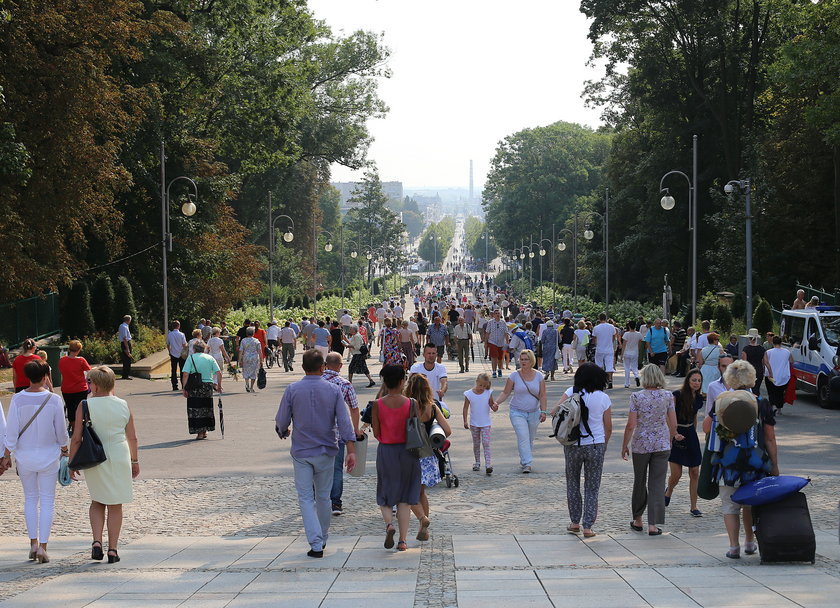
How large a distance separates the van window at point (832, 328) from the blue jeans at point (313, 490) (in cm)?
1623

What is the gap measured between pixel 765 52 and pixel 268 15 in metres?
23.0

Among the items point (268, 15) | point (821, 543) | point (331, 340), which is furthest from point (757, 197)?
point (821, 543)

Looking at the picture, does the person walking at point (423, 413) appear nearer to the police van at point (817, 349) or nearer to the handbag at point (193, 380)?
the handbag at point (193, 380)

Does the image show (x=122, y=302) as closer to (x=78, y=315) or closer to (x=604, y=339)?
(x=78, y=315)

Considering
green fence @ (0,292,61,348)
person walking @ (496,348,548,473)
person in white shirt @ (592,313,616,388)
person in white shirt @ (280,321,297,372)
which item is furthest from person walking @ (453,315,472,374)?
person walking @ (496,348,548,473)

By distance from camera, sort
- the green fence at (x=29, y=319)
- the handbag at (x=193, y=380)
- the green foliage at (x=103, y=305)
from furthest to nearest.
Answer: the green foliage at (x=103, y=305)
the green fence at (x=29, y=319)
the handbag at (x=193, y=380)

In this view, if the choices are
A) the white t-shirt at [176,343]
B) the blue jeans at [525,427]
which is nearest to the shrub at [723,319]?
the white t-shirt at [176,343]

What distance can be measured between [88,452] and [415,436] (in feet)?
8.90

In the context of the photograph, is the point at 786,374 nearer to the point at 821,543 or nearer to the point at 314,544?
the point at 821,543

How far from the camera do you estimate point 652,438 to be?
1010cm

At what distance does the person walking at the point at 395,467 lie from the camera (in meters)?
9.22

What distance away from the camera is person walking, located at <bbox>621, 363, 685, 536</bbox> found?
10.1 m

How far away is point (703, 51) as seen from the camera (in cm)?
4747

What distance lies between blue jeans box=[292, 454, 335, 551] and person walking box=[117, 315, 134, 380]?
16.9m
